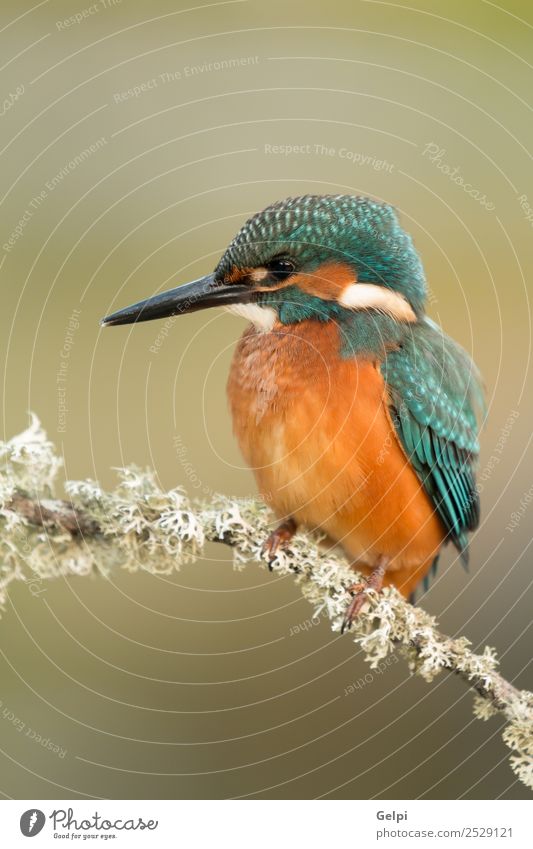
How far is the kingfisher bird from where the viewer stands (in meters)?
1.66

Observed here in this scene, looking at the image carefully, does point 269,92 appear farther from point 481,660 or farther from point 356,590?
point 481,660

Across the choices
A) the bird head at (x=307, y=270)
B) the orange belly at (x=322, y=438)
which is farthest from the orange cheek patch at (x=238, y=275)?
the orange belly at (x=322, y=438)

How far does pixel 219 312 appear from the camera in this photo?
6.66 feet

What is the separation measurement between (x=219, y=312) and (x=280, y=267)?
37 centimetres

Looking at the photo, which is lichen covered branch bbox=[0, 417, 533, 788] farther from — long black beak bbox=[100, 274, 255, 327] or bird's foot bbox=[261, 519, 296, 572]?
long black beak bbox=[100, 274, 255, 327]

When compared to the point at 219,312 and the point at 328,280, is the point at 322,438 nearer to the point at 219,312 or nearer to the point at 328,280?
the point at 328,280

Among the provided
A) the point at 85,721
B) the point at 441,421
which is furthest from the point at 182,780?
the point at 441,421

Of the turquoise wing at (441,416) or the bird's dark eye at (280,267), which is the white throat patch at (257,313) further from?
the turquoise wing at (441,416)

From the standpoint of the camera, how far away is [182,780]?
179 centimetres

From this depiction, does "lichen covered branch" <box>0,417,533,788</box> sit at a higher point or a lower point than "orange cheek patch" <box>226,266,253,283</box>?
lower

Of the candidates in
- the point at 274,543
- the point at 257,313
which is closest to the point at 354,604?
the point at 274,543

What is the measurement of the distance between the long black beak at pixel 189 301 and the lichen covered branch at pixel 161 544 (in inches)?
13.3

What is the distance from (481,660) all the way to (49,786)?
2.76ft

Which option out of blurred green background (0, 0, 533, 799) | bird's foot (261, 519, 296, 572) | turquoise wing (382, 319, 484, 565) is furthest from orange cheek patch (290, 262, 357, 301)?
bird's foot (261, 519, 296, 572)
